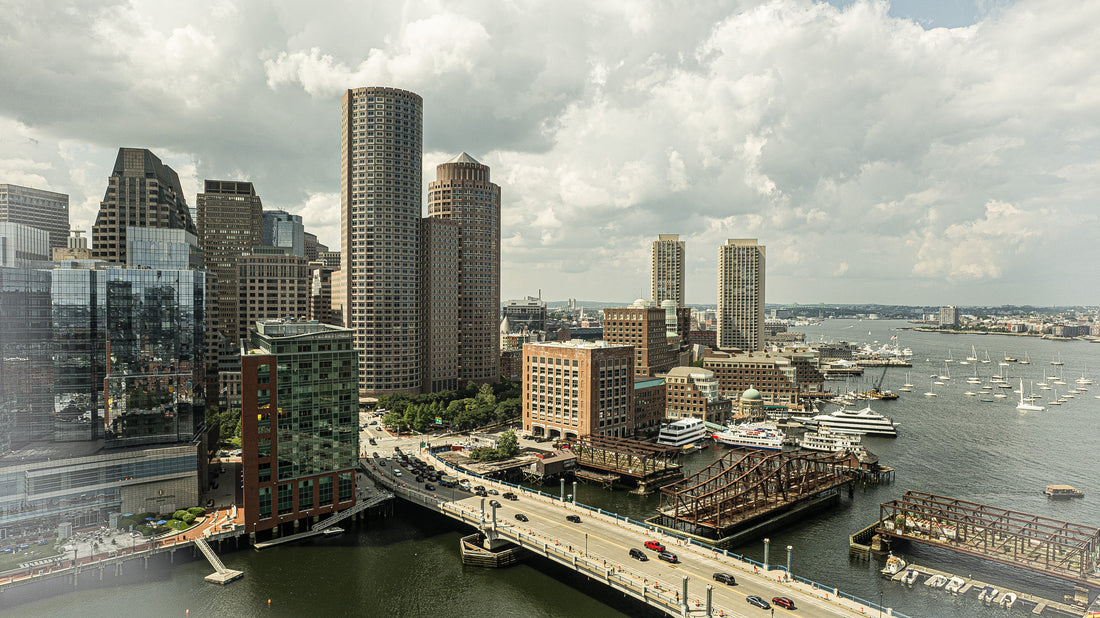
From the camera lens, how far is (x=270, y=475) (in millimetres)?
74438

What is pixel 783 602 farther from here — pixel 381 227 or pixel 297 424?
pixel 381 227

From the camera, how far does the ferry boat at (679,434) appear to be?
12925 centimetres

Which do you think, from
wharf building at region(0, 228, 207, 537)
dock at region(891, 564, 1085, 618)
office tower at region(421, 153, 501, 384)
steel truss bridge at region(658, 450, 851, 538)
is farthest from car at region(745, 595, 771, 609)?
office tower at region(421, 153, 501, 384)

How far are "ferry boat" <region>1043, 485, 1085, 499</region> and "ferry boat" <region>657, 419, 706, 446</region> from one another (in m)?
60.3

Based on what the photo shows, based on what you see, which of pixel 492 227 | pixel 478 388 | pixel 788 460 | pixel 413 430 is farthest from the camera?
pixel 492 227

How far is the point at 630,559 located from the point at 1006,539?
43643 millimetres

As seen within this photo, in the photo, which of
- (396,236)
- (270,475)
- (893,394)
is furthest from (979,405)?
(270,475)

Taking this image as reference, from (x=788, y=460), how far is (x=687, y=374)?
220ft

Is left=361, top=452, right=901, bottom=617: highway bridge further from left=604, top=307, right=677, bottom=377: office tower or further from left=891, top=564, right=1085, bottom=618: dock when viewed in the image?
left=604, top=307, right=677, bottom=377: office tower

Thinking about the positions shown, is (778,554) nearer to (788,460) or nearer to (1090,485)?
(788,460)

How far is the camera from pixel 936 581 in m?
64.1

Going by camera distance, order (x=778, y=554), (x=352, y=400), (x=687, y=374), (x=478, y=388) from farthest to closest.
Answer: (x=478, y=388) → (x=687, y=374) → (x=352, y=400) → (x=778, y=554)

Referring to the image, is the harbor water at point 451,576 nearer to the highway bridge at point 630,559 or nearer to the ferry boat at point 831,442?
the highway bridge at point 630,559

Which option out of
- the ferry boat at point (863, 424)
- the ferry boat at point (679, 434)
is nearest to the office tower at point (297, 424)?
the ferry boat at point (679, 434)
